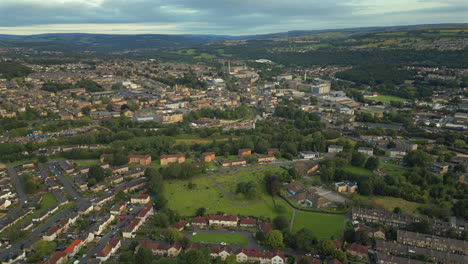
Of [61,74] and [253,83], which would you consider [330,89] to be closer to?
[253,83]

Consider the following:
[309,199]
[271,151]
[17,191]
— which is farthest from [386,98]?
[17,191]

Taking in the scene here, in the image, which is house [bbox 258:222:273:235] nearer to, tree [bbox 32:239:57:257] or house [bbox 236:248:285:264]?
house [bbox 236:248:285:264]

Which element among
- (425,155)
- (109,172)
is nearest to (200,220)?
(109,172)

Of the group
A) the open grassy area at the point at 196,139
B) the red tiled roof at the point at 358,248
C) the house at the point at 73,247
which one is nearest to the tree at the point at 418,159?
the red tiled roof at the point at 358,248

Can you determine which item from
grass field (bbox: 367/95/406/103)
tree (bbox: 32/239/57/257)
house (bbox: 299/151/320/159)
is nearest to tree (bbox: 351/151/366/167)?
house (bbox: 299/151/320/159)

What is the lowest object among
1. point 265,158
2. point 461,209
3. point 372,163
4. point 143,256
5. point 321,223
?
point 321,223

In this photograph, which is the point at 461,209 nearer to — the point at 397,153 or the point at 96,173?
the point at 397,153
